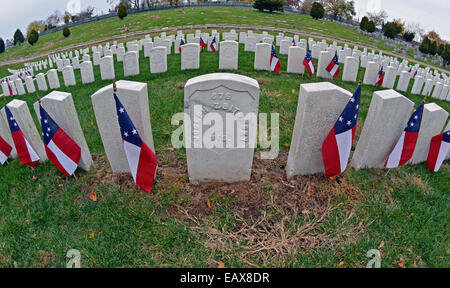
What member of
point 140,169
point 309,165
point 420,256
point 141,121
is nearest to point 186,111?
point 141,121

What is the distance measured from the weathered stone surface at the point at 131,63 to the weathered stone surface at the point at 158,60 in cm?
56

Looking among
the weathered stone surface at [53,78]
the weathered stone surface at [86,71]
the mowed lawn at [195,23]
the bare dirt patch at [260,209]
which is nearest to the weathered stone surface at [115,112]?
the bare dirt patch at [260,209]

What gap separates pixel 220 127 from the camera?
14.1 feet

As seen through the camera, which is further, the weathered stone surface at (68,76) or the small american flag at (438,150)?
the weathered stone surface at (68,76)

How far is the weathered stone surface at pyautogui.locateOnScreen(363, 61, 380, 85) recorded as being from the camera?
10211mm

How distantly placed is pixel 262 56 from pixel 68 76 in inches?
289

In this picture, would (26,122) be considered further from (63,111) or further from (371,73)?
(371,73)

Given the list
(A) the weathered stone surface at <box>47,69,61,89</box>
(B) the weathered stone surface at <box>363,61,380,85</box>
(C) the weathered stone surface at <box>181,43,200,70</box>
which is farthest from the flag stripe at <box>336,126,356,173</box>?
(A) the weathered stone surface at <box>47,69,61,89</box>

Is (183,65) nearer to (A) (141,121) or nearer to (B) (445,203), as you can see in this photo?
(A) (141,121)

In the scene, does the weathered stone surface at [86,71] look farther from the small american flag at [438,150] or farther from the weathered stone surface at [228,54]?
the small american flag at [438,150]

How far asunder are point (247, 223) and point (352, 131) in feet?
7.23

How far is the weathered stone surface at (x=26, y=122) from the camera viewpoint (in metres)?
4.69

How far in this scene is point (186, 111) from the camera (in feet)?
13.7

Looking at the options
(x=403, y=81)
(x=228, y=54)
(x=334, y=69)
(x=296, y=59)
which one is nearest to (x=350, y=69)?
(x=334, y=69)
